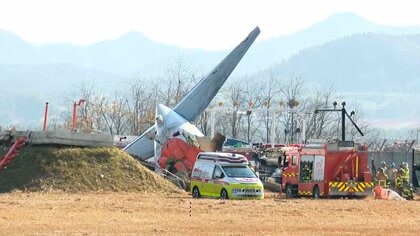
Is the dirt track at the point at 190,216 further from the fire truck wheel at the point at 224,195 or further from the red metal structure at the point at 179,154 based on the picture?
the red metal structure at the point at 179,154

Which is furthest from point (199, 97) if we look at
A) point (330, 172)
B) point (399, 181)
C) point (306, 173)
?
point (399, 181)

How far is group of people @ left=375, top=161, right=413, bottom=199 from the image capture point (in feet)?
141

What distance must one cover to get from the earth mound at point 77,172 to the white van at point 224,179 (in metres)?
3.20

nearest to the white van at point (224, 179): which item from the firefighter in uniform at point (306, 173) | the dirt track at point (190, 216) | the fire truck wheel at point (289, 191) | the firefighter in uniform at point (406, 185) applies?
the dirt track at point (190, 216)

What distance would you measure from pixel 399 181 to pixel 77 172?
51.4 ft

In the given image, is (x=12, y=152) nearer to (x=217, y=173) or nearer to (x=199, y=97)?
(x=217, y=173)

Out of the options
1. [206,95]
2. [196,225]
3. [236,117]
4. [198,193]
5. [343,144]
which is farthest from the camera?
[236,117]

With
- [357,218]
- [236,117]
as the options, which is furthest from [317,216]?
[236,117]

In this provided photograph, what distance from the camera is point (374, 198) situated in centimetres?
4159

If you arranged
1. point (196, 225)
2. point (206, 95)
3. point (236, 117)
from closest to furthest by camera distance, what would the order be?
point (196, 225)
point (206, 95)
point (236, 117)

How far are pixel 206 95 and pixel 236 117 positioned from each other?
41495 mm

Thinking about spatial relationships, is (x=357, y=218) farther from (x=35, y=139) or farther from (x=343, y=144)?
(x=35, y=139)

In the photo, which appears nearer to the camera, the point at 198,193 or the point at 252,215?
the point at 252,215

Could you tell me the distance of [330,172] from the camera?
41.8 m
